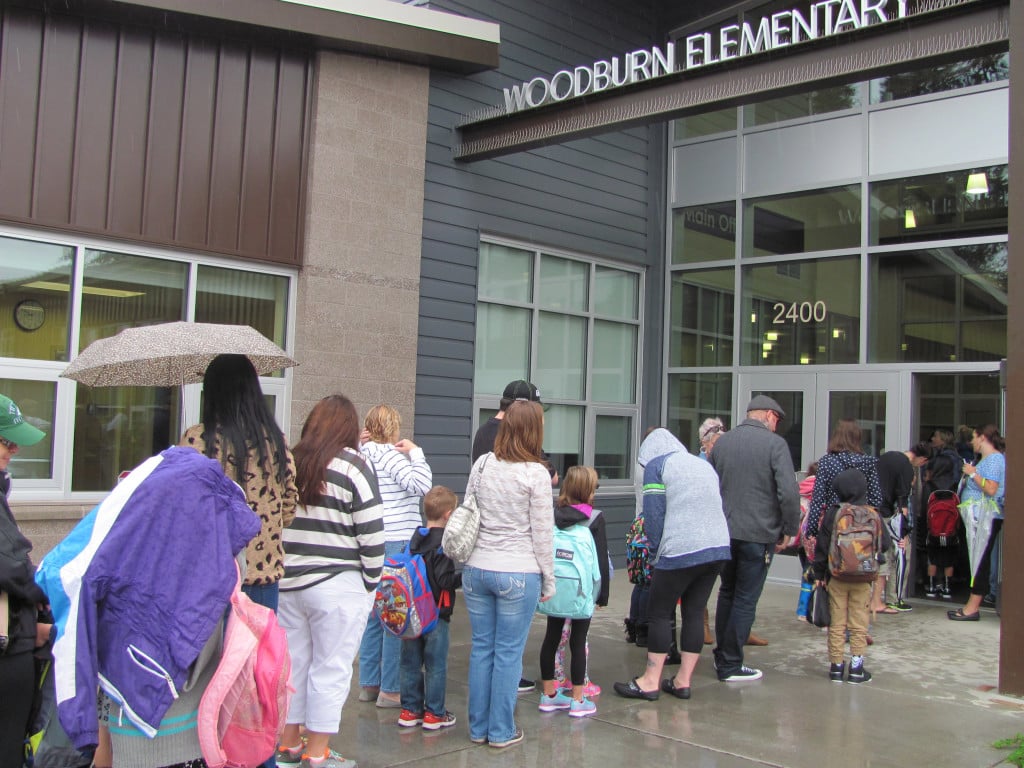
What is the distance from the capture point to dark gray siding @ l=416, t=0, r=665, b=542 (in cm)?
980

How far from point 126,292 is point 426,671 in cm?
450

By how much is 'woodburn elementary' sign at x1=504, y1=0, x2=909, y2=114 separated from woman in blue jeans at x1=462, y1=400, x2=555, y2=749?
4.43 m

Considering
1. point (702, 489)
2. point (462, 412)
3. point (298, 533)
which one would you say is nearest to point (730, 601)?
Result: point (702, 489)

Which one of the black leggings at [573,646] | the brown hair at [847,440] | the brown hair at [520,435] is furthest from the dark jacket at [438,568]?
the brown hair at [847,440]

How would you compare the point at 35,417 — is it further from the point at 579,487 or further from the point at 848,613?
the point at 848,613

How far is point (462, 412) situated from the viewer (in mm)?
9984

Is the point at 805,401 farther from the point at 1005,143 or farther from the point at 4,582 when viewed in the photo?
the point at 4,582

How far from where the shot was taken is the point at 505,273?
34.8 feet

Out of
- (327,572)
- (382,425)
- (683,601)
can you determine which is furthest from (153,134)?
(683,601)

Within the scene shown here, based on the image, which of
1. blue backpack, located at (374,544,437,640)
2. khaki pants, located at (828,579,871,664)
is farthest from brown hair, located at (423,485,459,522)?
khaki pants, located at (828,579,871,664)

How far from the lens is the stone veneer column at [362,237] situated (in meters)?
8.86

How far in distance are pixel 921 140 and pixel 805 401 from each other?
2985 mm

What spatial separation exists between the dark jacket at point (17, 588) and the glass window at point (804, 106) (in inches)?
372

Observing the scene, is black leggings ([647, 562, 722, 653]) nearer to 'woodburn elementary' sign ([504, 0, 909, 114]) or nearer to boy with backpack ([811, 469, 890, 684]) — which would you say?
boy with backpack ([811, 469, 890, 684])
